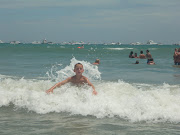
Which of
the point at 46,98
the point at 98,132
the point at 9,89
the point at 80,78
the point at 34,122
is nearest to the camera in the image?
the point at 98,132

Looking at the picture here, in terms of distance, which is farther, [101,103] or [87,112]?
[101,103]

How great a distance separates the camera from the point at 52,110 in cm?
716

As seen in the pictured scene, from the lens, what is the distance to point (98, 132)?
5.54 metres

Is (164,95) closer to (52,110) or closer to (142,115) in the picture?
(142,115)

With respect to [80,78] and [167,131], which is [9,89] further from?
[167,131]

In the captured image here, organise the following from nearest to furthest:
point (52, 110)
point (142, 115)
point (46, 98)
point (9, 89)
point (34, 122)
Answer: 1. point (34, 122)
2. point (142, 115)
3. point (52, 110)
4. point (46, 98)
5. point (9, 89)

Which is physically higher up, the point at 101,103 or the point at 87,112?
the point at 101,103

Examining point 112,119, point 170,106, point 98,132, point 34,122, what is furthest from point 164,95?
point 34,122

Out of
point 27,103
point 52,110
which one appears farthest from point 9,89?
point 52,110

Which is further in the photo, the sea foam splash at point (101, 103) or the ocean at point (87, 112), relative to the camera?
the sea foam splash at point (101, 103)

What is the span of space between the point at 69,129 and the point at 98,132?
607mm

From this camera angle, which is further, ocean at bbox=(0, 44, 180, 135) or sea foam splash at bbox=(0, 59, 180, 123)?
sea foam splash at bbox=(0, 59, 180, 123)

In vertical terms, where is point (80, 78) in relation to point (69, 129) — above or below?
above

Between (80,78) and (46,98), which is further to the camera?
(80,78)
